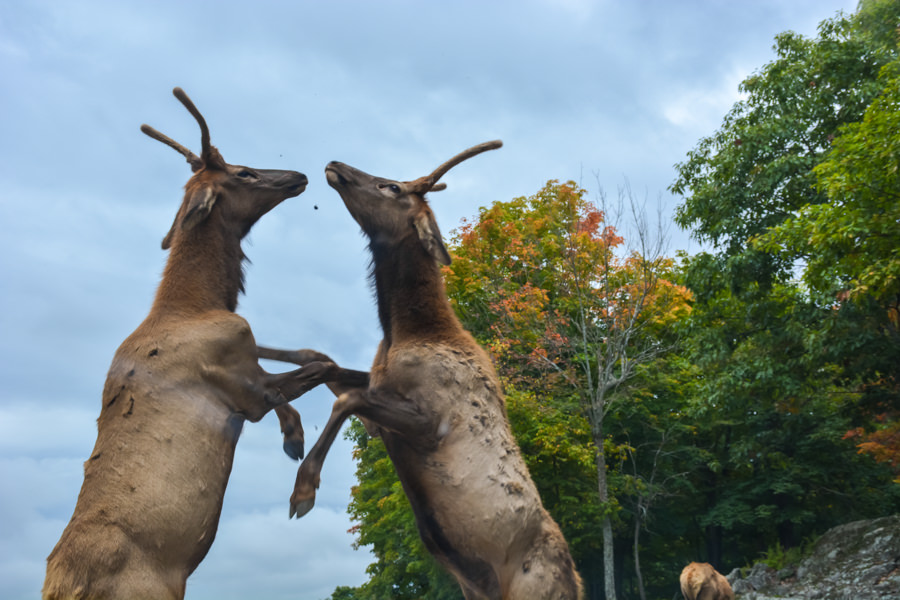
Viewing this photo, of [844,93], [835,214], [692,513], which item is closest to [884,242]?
[835,214]

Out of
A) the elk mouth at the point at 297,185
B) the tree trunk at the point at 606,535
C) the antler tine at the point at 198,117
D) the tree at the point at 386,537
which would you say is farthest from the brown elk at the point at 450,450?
the tree trunk at the point at 606,535

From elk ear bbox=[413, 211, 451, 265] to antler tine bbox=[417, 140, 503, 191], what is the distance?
22.8 inches

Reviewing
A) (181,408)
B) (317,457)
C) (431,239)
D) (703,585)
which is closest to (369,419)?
(317,457)

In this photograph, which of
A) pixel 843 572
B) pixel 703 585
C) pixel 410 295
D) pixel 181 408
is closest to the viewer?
pixel 181 408

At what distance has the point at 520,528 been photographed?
5.26 m

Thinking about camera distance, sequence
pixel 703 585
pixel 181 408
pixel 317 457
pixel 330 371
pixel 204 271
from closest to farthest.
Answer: pixel 181 408 → pixel 317 457 → pixel 330 371 → pixel 204 271 → pixel 703 585

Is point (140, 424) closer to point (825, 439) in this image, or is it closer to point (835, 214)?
point (835, 214)

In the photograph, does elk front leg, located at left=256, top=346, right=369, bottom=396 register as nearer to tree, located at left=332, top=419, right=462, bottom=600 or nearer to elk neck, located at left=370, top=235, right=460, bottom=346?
elk neck, located at left=370, top=235, right=460, bottom=346

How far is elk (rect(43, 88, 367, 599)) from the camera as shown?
4.56 m

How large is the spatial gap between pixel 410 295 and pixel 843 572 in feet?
74.7

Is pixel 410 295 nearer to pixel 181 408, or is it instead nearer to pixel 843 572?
pixel 181 408

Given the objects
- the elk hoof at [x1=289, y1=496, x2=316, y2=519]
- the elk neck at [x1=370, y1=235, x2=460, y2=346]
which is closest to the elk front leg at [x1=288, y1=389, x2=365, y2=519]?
the elk hoof at [x1=289, y1=496, x2=316, y2=519]

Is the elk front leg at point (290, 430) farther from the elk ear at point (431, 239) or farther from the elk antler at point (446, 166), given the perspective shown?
the elk antler at point (446, 166)

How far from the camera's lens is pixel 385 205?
6344 millimetres
